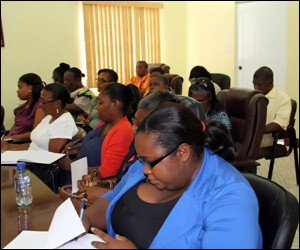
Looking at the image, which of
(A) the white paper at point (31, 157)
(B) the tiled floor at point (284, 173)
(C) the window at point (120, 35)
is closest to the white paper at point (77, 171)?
(A) the white paper at point (31, 157)

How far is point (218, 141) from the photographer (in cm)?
129

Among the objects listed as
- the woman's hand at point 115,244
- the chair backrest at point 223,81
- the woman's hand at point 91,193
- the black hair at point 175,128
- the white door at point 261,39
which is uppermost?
the white door at point 261,39

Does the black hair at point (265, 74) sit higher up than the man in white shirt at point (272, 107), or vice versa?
the black hair at point (265, 74)

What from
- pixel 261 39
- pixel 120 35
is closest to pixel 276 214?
pixel 261 39

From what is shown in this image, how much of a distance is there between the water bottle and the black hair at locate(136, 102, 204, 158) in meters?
0.71

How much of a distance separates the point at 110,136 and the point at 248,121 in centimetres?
113

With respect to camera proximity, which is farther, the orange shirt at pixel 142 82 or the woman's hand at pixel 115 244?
the orange shirt at pixel 142 82

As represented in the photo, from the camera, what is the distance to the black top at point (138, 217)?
1212mm

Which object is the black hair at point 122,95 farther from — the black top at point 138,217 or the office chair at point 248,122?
the black top at point 138,217

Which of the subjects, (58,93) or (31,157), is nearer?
(31,157)

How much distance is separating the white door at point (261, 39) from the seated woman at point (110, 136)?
145 inches

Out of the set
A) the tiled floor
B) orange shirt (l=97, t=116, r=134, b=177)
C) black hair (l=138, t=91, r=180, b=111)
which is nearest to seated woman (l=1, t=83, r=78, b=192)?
orange shirt (l=97, t=116, r=134, b=177)

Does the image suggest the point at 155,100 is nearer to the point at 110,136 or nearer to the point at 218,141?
the point at 110,136

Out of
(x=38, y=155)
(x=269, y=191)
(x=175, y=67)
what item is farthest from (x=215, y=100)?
(x=175, y=67)
